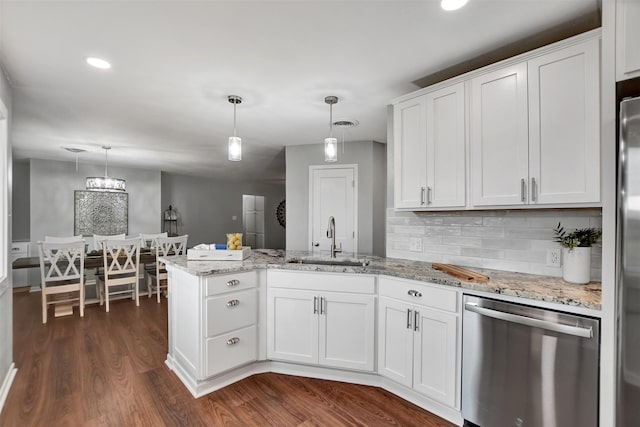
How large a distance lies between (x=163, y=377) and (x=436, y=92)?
3.08 metres

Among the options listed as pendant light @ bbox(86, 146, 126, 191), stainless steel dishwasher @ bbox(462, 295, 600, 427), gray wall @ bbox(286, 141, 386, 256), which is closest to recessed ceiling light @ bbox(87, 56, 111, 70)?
gray wall @ bbox(286, 141, 386, 256)

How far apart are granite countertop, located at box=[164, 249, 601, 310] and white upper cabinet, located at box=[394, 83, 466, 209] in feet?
1.68

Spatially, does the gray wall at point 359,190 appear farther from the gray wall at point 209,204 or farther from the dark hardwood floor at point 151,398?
the gray wall at point 209,204

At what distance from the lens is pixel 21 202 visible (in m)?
5.97

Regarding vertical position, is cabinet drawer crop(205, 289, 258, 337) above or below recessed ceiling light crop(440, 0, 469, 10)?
below

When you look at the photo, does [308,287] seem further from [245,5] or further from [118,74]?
[118,74]

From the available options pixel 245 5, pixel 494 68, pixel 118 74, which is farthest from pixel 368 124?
pixel 118 74

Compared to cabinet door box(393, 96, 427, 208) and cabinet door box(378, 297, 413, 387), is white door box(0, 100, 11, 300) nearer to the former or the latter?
cabinet door box(378, 297, 413, 387)

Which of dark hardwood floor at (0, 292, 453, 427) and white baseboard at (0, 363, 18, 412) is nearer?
dark hardwood floor at (0, 292, 453, 427)

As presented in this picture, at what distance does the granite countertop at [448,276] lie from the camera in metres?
1.52

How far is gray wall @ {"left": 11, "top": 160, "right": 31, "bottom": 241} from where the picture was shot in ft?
19.4

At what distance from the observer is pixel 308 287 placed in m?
2.37

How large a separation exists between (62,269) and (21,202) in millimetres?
3124

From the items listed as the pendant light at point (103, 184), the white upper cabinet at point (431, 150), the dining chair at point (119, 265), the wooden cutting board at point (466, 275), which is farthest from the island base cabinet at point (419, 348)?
the pendant light at point (103, 184)
